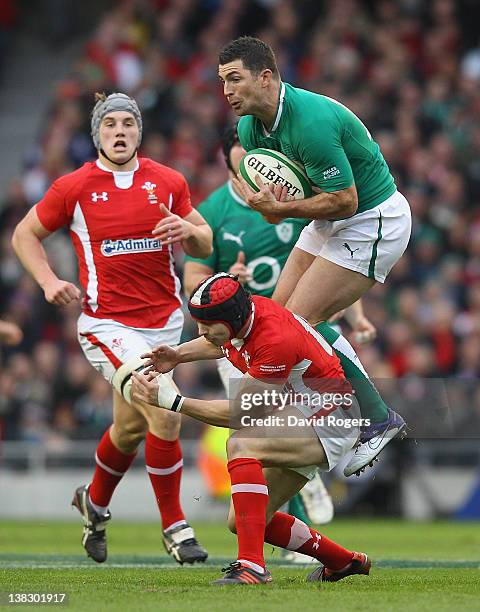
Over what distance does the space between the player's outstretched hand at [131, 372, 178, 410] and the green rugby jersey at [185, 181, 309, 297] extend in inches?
104

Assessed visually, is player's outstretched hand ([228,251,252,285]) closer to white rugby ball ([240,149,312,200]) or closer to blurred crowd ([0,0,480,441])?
white rugby ball ([240,149,312,200])

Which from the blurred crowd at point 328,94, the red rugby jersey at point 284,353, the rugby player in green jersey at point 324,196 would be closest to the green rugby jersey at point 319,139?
the rugby player in green jersey at point 324,196

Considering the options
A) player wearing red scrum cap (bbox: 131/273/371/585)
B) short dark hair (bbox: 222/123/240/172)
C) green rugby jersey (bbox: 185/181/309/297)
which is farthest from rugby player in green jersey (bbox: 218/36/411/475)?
short dark hair (bbox: 222/123/240/172)

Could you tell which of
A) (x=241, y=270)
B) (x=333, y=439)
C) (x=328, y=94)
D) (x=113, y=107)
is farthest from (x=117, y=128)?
(x=328, y=94)

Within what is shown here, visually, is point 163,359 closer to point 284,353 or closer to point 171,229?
point 284,353

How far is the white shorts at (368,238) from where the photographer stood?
26.9 feet

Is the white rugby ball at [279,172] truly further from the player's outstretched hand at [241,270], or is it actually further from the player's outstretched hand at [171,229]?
the player's outstretched hand at [241,270]

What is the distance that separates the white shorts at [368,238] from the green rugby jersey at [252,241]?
1291mm

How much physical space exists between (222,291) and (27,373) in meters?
10.5

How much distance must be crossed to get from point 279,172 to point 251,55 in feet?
2.17

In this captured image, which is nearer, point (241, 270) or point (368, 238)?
point (368, 238)

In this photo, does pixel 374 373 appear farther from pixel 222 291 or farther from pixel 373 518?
pixel 222 291

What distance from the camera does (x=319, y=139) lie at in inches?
304

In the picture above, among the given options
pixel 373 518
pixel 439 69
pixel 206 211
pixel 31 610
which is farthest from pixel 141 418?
pixel 439 69
